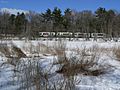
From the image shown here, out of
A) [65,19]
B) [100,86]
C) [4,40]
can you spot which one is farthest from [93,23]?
[100,86]

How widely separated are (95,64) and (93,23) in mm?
67178

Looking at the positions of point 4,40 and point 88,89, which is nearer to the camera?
point 88,89

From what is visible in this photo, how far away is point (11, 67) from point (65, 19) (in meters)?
70.1

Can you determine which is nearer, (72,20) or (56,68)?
(56,68)

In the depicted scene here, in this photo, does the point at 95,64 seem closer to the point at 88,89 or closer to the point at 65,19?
the point at 88,89

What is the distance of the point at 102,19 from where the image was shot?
75.5m

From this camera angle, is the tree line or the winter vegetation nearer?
the winter vegetation

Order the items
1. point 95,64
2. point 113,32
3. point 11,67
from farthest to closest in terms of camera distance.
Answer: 1. point 113,32
2. point 95,64
3. point 11,67

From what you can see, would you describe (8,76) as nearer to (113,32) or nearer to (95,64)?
(95,64)

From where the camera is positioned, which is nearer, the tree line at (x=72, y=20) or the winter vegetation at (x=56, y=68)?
the winter vegetation at (x=56, y=68)

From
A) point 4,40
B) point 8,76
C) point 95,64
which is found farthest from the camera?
point 4,40

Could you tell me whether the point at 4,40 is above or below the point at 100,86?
above

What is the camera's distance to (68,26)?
7362 cm

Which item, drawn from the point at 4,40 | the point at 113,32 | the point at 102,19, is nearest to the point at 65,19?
the point at 102,19
